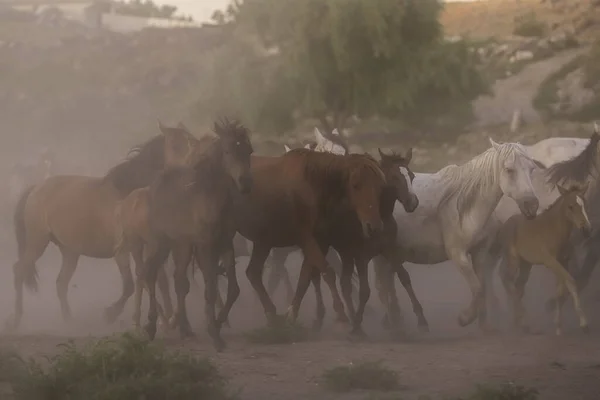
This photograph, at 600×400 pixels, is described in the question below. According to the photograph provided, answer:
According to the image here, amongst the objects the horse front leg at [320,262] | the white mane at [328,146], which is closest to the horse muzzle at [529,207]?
the horse front leg at [320,262]

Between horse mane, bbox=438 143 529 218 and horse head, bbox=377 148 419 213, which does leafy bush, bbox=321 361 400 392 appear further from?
horse mane, bbox=438 143 529 218

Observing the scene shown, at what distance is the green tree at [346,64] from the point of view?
93.6ft

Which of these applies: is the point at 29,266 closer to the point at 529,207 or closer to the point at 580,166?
the point at 529,207

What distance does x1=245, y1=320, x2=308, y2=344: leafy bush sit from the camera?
33.0 feet

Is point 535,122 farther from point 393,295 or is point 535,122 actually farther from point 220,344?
point 220,344

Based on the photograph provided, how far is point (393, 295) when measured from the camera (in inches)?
465

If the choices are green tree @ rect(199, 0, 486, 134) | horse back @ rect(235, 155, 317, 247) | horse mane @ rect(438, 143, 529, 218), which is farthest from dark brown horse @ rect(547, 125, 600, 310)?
green tree @ rect(199, 0, 486, 134)

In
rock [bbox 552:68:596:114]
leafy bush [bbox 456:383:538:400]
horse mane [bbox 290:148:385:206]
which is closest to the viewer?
leafy bush [bbox 456:383:538:400]

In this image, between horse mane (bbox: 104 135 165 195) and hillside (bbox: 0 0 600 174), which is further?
hillside (bbox: 0 0 600 174)

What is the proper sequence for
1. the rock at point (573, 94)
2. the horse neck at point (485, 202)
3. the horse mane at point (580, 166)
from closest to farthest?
the horse neck at point (485, 202) → the horse mane at point (580, 166) → the rock at point (573, 94)

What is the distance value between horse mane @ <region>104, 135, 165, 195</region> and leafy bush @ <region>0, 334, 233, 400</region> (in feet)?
12.2

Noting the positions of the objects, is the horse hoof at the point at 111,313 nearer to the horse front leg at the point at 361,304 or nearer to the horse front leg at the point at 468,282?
the horse front leg at the point at 361,304

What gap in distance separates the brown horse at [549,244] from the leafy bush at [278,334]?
262 cm

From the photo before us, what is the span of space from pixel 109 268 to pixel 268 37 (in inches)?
530
